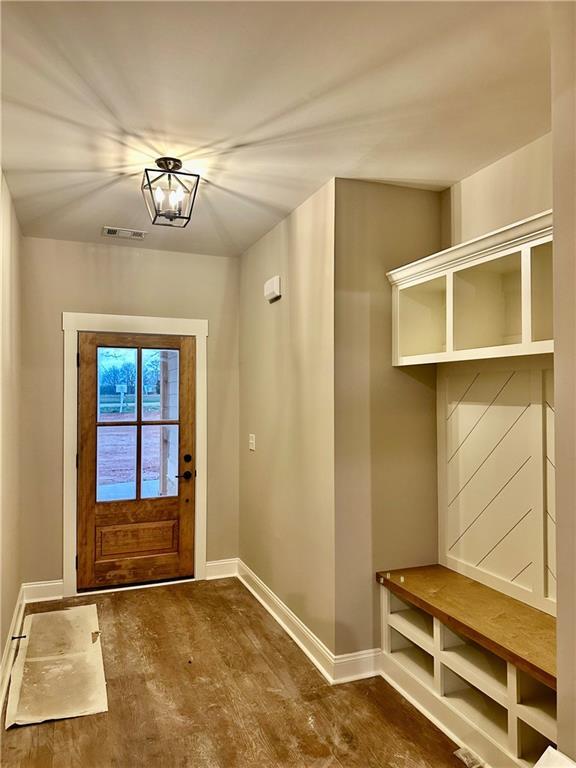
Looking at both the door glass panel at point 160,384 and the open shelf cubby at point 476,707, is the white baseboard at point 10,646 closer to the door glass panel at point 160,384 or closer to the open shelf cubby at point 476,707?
the door glass panel at point 160,384

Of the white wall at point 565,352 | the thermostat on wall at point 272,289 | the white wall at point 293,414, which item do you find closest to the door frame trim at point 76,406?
the white wall at point 293,414

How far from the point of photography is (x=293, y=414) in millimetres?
3555

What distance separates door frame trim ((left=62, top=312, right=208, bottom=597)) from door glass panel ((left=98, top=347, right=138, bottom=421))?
17 centimetres

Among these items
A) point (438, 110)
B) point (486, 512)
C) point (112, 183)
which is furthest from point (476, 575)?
point (112, 183)

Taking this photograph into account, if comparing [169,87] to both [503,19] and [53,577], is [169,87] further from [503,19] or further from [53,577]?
[53,577]

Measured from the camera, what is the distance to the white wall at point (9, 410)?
3.00 meters

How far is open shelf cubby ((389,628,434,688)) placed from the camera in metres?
2.75

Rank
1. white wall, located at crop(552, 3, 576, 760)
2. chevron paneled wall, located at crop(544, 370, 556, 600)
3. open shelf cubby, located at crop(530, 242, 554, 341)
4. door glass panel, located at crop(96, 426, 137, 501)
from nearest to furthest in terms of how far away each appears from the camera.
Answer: white wall, located at crop(552, 3, 576, 760)
open shelf cubby, located at crop(530, 242, 554, 341)
chevron paneled wall, located at crop(544, 370, 556, 600)
door glass panel, located at crop(96, 426, 137, 501)

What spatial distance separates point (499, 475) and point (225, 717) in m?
1.75

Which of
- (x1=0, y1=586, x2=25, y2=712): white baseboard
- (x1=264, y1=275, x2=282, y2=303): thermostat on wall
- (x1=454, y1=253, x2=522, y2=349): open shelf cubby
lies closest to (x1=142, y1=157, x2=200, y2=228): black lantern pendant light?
(x1=264, y1=275, x2=282, y2=303): thermostat on wall

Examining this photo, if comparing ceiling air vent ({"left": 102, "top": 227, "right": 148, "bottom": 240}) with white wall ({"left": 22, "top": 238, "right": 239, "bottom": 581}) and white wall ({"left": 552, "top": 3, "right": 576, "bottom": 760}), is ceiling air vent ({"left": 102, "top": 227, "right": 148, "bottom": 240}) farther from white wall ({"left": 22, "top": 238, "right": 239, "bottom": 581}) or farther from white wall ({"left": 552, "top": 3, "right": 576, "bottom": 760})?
white wall ({"left": 552, "top": 3, "right": 576, "bottom": 760})

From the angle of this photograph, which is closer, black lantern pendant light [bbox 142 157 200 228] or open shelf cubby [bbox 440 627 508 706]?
open shelf cubby [bbox 440 627 508 706]

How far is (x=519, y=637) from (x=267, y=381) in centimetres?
233

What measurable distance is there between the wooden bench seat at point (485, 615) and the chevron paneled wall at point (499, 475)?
0.29 feet
